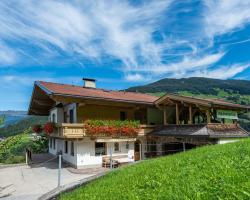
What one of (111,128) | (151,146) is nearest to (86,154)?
(111,128)

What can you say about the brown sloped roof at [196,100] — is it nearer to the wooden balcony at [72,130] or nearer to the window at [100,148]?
the window at [100,148]

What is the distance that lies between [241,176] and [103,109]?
20.4 meters

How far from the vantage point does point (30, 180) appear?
1808 centimetres

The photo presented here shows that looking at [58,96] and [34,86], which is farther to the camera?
[34,86]

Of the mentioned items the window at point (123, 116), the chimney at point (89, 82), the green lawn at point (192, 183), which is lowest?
the green lawn at point (192, 183)

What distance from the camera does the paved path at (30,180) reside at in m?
14.3

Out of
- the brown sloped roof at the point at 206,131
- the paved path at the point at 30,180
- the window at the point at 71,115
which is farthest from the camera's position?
the window at the point at 71,115

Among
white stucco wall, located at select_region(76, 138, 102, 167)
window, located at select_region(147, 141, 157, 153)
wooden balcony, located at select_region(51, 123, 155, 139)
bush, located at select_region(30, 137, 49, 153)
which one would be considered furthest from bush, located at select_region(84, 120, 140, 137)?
bush, located at select_region(30, 137, 49, 153)

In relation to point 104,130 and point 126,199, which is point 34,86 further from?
point 126,199

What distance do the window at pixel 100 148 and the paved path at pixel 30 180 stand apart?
3018 millimetres

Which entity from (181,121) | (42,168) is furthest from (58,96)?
(181,121)

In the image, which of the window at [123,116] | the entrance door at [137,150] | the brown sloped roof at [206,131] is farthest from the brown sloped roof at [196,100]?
the entrance door at [137,150]

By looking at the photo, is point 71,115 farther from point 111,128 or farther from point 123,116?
point 123,116

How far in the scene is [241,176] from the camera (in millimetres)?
5586
